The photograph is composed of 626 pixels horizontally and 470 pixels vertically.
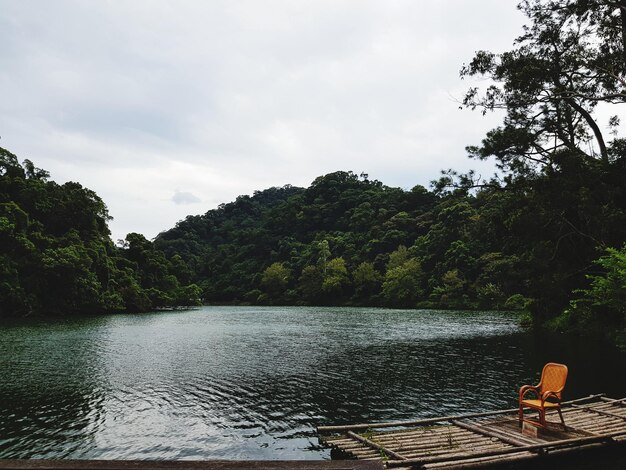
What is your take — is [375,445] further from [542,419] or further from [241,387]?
[241,387]

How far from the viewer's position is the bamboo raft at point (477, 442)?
9.41 m

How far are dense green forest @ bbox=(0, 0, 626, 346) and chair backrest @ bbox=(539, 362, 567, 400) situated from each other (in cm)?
1412

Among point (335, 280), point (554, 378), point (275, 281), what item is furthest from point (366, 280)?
point (554, 378)

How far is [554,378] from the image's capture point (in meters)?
11.3

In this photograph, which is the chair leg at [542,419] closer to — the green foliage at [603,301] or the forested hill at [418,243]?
the green foliage at [603,301]

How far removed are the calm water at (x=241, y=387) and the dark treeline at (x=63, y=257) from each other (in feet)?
109

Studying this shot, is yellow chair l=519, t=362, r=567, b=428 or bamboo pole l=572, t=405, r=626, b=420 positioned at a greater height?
yellow chair l=519, t=362, r=567, b=428

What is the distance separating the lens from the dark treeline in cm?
6506

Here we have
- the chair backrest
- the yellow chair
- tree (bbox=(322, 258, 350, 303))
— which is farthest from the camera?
tree (bbox=(322, 258, 350, 303))

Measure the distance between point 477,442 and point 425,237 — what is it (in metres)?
101

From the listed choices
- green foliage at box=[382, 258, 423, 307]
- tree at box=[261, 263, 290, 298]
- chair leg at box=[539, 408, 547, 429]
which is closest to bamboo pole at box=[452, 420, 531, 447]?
chair leg at box=[539, 408, 547, 429]

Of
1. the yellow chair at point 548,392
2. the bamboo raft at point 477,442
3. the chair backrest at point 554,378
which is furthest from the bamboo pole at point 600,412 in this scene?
the chair backrest at point 554,378

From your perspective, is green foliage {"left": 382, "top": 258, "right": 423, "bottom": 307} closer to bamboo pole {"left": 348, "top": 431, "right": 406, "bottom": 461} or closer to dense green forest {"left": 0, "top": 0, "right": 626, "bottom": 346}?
dense green forest {"left": 0, "top": 0, "right": 626, "bottom": 346}

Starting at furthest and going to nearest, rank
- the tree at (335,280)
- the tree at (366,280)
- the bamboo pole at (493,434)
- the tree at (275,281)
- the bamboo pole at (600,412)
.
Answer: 1. the tree at (275,281)
2. the tree at (335,280)
3. the tree at (366,280)
4. the bamboo pole at (600,412)
5. the bamboo pole at (493,434)
